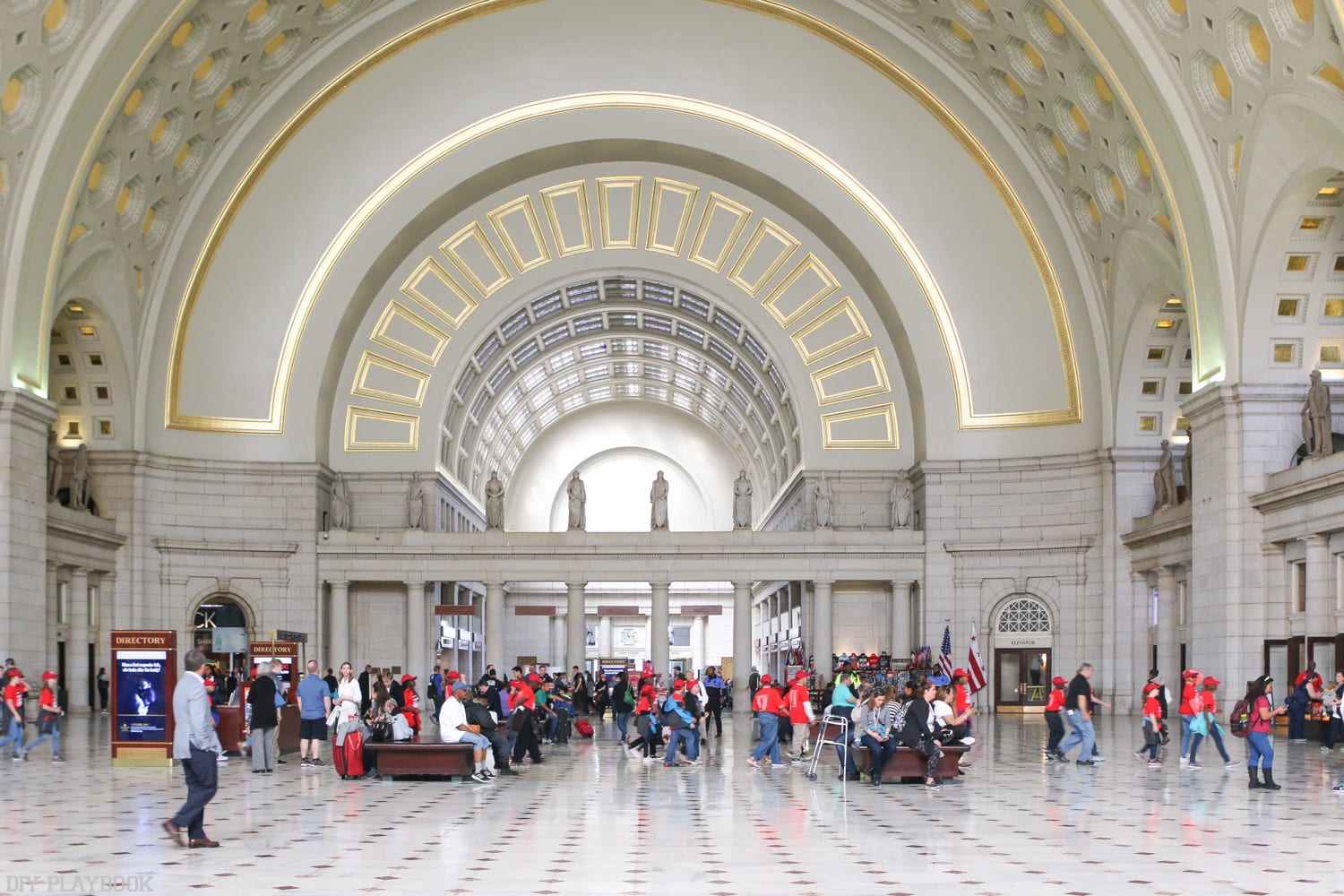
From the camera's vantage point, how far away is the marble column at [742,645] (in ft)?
135

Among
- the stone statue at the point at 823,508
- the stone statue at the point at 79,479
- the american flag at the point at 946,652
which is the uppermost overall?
the stone statue at the point at 79,479

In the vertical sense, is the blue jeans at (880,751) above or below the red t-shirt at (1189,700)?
below

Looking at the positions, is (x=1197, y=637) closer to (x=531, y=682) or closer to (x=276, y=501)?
(x=531, y=682)

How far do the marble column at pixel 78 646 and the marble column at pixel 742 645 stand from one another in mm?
16938

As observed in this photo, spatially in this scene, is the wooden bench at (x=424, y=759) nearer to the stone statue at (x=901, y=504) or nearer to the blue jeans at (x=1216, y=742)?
the blue jeans at (x=1216, y=742)

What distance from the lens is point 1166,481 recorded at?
35.7 m

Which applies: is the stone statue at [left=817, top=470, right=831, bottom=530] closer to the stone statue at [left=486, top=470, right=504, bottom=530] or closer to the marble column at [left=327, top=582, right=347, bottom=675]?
the stone statue at [left=486, top=470, right=504, bottom=530]

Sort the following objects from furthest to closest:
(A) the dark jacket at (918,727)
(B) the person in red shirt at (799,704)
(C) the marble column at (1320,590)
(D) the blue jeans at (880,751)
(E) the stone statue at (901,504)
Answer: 1. (E) the stone statue at (901,504)
2. (C) the marble column at (1320,590)
3. (B) the person in red shirt at (799,704)
4. (D) the blue jeans at (880,751)
5. (A) the dark jacket at (918,727)

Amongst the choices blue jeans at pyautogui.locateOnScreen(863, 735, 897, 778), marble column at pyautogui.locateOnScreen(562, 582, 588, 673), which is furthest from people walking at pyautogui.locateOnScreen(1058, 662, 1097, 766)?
marble column at pyautogui.locateOnScreen(562, 582, 588, 673)

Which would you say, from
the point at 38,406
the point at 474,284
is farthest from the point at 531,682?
the point at 474,284

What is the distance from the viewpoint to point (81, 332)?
1410 inches

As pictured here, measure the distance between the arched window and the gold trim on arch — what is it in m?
4.84

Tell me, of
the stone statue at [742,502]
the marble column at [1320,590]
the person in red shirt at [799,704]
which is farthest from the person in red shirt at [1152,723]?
the stone statue at [742,502]

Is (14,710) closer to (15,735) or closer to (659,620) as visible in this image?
(15,735)
